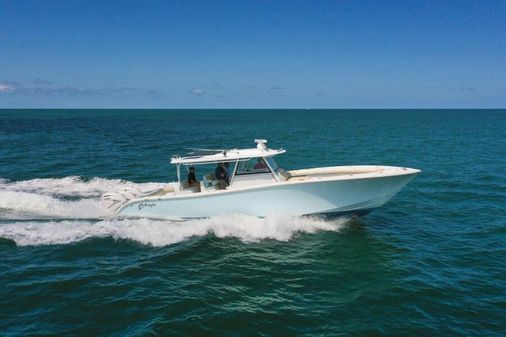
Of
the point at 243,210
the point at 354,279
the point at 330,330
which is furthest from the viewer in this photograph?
the point at 243,210

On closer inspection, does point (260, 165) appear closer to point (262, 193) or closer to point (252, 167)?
point (252, 167)

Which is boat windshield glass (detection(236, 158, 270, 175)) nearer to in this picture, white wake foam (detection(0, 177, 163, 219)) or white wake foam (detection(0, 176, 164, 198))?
white wake foam (detection(0, 177, 163, 219))

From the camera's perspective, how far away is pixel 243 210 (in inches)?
562

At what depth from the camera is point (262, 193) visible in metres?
14.0

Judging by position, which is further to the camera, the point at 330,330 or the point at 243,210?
the point at 243,210

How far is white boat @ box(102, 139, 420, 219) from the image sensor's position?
13.8 meters

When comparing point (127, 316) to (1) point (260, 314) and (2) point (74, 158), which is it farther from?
(2) point (74, 158)

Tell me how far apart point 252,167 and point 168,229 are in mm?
3770

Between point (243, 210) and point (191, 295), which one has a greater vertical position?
point (243, 210)

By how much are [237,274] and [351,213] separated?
17.3 ft

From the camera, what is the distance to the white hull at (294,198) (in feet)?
45.2

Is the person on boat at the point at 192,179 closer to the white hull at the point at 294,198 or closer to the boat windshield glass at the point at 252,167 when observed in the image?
the white hull at the point at 294,198

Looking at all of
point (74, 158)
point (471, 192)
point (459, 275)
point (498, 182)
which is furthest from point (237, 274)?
point (74, 158)

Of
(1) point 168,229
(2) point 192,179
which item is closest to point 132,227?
(1) point 168,229
